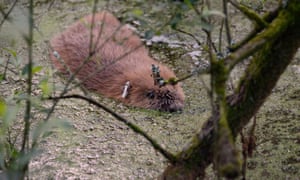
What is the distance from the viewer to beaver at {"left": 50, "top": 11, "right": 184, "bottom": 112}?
2.29 metres

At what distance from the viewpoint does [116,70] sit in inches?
97.0

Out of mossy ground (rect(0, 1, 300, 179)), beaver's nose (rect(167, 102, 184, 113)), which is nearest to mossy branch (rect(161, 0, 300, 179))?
mossy ground (rect(0, 1, 300, 179))

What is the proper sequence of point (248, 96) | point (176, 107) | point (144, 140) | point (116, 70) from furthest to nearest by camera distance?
point (116, 70) → point (176, 107) → point (144, 140) → point (248, 96)

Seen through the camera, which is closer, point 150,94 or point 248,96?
point 248,96

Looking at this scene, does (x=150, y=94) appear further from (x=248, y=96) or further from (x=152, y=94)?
(x=248, y=96)

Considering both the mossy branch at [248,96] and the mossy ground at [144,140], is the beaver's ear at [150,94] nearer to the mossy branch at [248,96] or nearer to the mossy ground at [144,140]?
the mossy ground at [144,140]

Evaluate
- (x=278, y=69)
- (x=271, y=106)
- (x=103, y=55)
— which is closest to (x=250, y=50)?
(x=278, y=69)

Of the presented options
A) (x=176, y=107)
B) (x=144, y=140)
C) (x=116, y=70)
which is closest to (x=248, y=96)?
(x=144, y=140)

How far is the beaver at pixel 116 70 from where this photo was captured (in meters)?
2.29

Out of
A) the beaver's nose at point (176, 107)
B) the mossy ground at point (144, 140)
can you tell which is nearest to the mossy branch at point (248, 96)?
the mossy ground at point (144, 140)

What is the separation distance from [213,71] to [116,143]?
3.22 feet

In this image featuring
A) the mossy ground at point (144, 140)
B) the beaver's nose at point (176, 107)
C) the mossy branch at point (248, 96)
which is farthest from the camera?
the beaver's nose at point (176, 107)

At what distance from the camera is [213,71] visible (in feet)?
3.64

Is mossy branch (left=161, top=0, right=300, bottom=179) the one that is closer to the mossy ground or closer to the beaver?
the mossy ground
